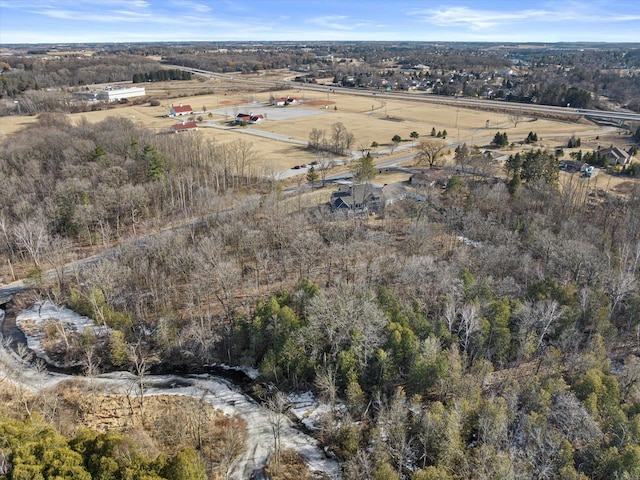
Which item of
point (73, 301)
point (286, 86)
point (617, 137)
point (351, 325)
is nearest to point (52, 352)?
point (73, 301)

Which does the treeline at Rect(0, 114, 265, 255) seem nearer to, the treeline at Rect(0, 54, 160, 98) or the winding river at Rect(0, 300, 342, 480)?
the winding river at Rect(0, 300, 342, 480)

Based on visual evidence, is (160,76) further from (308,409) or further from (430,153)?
(308,409)

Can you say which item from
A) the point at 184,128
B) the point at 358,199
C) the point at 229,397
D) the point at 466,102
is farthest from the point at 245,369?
the point at 466,102

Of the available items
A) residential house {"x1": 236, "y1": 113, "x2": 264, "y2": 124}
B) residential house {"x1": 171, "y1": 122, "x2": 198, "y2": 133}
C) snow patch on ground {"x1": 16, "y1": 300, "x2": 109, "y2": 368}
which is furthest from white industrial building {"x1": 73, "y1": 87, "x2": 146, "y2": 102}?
snow patch on ground {"x1": 16, "y1": 300, "x2": 109, "y2": 368}

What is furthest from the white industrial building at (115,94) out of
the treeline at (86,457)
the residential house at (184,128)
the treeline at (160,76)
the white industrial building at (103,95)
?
the treeline at (86,457)

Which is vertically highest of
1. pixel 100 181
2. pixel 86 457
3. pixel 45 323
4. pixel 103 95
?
pixel 103 95

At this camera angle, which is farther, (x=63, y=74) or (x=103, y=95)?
(x=63, y=74)
